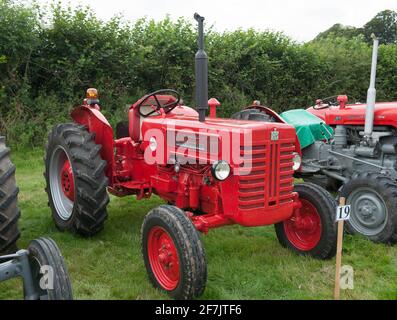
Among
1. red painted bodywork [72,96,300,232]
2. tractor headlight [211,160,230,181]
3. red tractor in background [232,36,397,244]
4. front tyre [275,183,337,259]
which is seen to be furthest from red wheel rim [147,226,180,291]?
red tractor in background [232,36,397,244]

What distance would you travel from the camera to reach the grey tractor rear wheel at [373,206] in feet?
13.7

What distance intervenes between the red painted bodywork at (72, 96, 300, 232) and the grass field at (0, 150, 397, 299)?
471mm

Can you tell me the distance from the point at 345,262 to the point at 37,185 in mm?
4686

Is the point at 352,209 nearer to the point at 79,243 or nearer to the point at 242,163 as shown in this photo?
the point at 242,163

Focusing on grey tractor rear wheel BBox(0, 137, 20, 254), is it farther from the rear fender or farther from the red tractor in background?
the red tractor in background

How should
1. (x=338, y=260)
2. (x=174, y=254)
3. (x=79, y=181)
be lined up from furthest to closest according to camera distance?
(x=79, y=181) < (x=174, y=254) < (x=338, y=260)

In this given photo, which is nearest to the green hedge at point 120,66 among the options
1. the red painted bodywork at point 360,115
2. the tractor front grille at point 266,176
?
the red painted bodywork at point 360,115

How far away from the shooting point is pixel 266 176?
131 inches

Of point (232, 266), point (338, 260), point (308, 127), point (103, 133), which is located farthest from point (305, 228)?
point (308, 127)

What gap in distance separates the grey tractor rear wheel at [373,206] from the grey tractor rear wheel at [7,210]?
3.21 metres

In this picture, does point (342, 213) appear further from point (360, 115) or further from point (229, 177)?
point (360, 115)

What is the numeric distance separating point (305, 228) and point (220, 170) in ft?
3.90

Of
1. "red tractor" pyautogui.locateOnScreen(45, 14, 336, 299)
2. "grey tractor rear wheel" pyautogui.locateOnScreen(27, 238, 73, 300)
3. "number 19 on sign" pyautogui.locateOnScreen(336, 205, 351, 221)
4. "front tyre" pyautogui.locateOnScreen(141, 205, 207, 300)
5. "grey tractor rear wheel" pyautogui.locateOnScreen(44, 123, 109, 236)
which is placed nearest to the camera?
"grey tractor rear wheel" pyautogui.locateOnScreen(27, 238, 73, 300)

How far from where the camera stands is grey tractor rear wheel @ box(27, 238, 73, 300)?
2.32 meters
